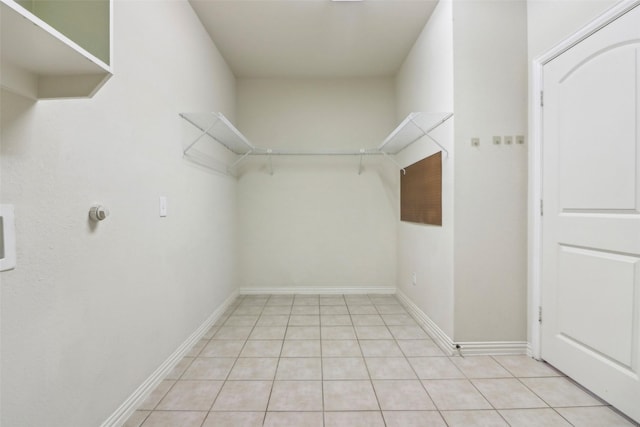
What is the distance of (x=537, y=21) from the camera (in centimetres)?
198

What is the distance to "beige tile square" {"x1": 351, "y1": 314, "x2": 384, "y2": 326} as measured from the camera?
2711mm

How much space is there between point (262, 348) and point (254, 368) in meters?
0.28

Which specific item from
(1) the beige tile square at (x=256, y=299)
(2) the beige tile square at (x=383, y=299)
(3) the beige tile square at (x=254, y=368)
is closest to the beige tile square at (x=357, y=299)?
(2) the beige tile square at (x=383, y=299)

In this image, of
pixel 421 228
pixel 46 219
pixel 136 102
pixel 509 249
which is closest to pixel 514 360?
pixel 509 249

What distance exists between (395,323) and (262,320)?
125cm

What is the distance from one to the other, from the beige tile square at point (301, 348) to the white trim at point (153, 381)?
71 cm

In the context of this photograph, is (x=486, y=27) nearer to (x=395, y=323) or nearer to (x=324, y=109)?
(x=324, y=109)

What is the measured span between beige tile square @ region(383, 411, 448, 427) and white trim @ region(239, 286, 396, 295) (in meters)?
2.09

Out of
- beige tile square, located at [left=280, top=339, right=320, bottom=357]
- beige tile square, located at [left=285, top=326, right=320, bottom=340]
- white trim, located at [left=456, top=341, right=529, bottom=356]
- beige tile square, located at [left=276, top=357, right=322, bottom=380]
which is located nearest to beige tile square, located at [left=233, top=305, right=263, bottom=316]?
beige tile square, located at [left=285, top=326, right=320, bottom=340]

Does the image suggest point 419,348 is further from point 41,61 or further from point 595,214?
point 41,61

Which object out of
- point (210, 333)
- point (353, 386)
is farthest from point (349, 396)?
point (210, 333)

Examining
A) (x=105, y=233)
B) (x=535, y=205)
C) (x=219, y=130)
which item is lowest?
(x=105, y=233)

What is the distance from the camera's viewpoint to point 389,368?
1.94 metres

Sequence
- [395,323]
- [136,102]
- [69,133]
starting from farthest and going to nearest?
[395,323] → [136,102] → [69,133]
